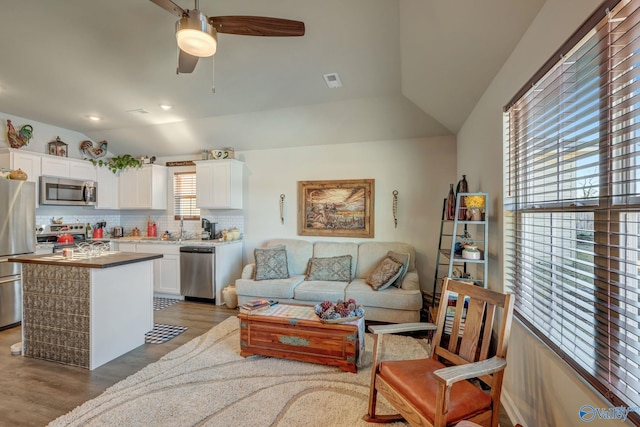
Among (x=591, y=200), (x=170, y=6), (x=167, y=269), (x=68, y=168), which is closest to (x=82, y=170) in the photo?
(x=68, y=168)

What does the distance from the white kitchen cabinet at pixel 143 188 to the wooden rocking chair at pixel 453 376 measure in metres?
5.07

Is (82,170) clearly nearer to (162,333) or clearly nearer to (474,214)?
(162,333)

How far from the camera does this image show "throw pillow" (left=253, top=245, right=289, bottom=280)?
417 cm

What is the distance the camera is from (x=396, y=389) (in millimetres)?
1682

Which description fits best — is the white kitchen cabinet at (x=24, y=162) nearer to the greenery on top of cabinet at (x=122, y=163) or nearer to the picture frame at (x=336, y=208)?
the greenery on top of cabinet at (x=122, y=163)

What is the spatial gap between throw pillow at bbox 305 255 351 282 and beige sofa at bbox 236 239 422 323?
91mm

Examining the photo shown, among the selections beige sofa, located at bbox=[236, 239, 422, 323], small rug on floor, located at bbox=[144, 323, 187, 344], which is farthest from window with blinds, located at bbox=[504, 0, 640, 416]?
small rug on floor, located at bbox=[144, 323, 187, 344]

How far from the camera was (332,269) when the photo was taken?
4.16 meters

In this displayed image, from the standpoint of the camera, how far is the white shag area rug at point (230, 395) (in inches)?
76.8

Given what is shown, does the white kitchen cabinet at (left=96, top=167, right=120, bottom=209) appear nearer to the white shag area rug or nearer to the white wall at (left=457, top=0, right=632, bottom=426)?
the white shag area rug

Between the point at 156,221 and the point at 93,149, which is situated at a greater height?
the point at 93,149

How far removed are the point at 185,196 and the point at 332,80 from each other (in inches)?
150

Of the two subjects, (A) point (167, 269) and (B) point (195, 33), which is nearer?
(B) point (195, 33)

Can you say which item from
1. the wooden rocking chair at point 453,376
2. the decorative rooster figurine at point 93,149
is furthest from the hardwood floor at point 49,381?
the decorative rooster figurine at point 93,149
